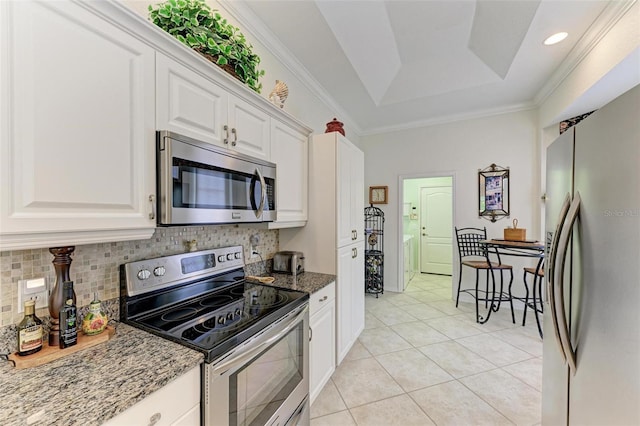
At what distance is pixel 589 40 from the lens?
226 cm

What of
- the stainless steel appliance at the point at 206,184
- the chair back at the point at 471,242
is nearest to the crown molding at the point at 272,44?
the stainless steel appliance at the point at 206,184

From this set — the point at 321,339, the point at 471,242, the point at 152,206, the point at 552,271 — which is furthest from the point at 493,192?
the point at 152,206

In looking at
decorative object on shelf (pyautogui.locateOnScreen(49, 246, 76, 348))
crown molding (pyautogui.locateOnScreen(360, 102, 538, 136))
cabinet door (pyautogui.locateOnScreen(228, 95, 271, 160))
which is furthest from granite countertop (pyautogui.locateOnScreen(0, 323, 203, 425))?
crown molding (pyautogui.locateOnScreen(360, 102, 538, 136))

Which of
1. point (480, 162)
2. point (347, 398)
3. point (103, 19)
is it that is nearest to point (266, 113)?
point (103, 19)

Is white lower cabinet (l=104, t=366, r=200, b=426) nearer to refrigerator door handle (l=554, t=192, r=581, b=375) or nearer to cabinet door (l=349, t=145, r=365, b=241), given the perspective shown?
refrigerator door handle (l=554, t=192, r=581, b=375)

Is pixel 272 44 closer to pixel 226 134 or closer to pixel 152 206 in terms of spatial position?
pixel 226 134

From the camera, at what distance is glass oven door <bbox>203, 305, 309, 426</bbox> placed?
970 mm

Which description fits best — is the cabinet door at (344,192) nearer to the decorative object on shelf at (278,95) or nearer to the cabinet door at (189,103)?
the decorative object on shelf at (278,95)

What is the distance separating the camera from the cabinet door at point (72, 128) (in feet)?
2.38

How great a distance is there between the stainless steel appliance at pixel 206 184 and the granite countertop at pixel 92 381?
1.62ft

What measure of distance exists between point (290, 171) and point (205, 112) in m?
0.84

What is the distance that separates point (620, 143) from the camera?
0.78 meters

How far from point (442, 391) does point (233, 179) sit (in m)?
2.23

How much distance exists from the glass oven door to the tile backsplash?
26.3 inches
